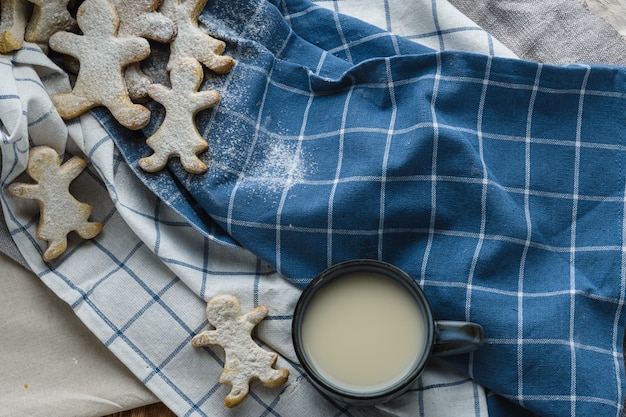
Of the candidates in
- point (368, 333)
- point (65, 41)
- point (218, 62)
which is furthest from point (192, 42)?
point (368, 333)

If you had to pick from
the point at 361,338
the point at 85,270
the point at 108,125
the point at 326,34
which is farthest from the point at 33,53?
the point at 361,338

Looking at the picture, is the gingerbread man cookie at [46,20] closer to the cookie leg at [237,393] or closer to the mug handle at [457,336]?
the cookie leg at [237,393]

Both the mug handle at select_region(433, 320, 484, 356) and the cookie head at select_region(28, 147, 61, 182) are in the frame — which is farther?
the cookie head at select_region(28, 147, 61, 182)

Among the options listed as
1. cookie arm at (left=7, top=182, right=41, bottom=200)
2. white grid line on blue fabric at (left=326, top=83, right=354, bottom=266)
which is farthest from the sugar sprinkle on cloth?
cookie arm at (left=7, top=182, right=41, bottom=200)

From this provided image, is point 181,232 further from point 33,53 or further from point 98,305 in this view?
point 33,53

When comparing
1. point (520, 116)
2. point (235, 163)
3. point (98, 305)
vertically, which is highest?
point (520, 116)

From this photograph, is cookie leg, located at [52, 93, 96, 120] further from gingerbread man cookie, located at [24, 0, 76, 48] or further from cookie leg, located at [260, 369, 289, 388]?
cookie leg, located at [260, 369, 289, 388]
